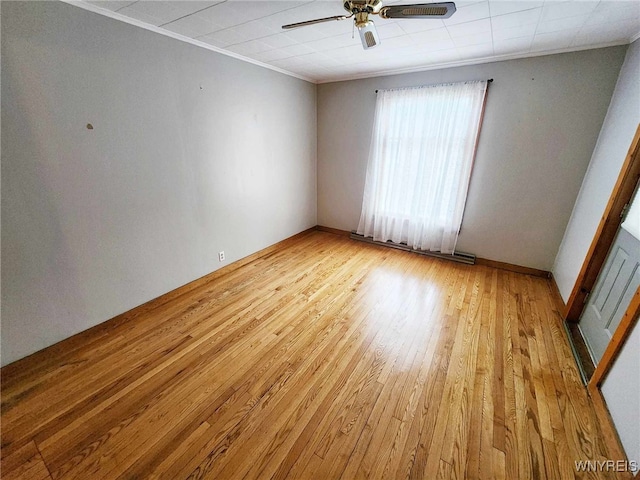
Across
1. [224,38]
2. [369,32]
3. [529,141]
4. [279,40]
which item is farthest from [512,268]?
[224,38]

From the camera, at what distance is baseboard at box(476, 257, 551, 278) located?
3071 mm

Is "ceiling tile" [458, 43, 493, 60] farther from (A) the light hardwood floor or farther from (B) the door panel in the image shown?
(A) the light hardwood floor

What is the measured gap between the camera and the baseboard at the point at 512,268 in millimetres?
3071

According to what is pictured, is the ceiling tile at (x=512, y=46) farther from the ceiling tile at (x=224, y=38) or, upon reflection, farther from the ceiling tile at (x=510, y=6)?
the ceiling tile at (x=224, y=38)

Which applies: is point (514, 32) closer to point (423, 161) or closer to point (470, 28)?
point (470, 28)

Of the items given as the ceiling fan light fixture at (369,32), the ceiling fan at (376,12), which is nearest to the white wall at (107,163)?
the ceiling fan at (376,12)

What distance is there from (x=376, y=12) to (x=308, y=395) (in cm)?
240

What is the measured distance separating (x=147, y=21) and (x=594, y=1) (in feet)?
10.1

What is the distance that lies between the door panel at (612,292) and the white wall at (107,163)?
345 centimetres

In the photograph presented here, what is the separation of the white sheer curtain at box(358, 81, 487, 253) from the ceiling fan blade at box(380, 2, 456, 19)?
1.97m

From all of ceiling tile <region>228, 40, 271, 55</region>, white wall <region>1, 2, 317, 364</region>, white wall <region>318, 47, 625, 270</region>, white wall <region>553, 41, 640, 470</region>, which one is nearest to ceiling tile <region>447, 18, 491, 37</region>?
white wall <region>318, 47, 625, 270</region>

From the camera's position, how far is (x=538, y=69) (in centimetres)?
264

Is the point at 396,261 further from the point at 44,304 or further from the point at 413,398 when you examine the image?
the point at 44,304

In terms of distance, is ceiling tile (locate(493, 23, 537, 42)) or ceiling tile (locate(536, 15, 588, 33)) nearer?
ceiling tile (locate(536, 15, 588, 33))
